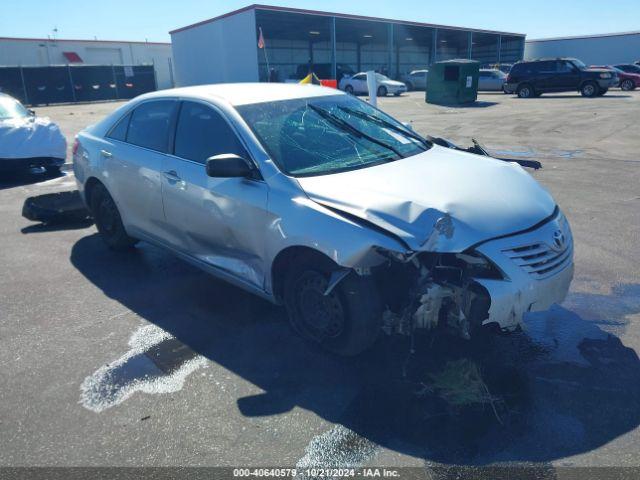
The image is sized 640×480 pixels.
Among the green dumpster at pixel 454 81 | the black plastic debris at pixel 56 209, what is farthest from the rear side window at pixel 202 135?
the green dumpster at pixel 454 81

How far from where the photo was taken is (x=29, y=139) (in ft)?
29.7

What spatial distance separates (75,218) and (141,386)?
4.06 meters

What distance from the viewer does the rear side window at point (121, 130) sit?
4865 millimetres

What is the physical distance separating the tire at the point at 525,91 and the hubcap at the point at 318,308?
26483mm

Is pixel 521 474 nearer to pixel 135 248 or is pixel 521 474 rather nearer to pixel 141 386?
pixel 141 386

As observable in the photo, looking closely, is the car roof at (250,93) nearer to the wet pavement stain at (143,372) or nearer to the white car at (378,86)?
the wet pavement stain at (143,372)

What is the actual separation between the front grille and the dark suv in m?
25.3

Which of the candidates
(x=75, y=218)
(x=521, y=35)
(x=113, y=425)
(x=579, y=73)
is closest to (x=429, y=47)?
(x=521, y=35)

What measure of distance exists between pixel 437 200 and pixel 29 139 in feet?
27.9

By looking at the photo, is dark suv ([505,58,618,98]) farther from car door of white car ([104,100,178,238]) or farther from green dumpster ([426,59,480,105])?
car door of white car ([104,100,178,238])

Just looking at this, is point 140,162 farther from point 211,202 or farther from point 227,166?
point 227,166

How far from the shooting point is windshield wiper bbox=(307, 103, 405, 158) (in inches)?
159

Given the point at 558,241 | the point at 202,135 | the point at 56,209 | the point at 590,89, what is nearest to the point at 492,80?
the point at 590,89

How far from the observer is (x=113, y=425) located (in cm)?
279
